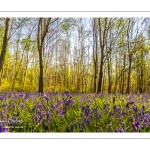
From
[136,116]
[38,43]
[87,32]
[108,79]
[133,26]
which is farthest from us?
[108,79]

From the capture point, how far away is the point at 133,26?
4684 millimetres

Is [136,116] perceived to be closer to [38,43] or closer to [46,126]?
[46,126]

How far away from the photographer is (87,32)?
16.8 feet

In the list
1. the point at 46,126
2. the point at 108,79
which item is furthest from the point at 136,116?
the point at 108,79
